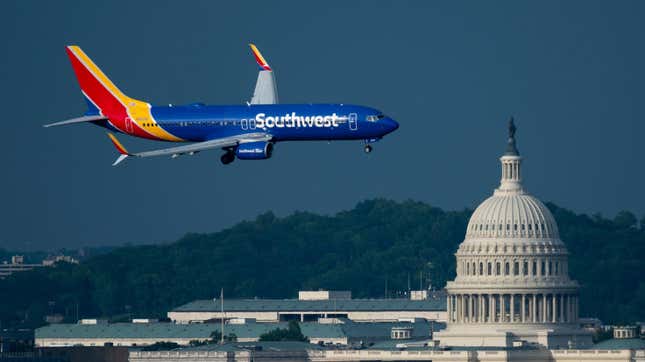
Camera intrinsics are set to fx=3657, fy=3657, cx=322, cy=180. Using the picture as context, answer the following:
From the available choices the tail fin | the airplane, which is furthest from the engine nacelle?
the tail fin

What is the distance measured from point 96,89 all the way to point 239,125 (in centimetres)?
1186

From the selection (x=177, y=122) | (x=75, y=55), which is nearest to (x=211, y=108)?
(x=177, y=122)

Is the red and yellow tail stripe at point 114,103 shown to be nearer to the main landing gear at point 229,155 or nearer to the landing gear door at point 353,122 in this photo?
the main landing gear at point 229,155

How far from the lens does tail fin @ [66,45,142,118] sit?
17538 cm

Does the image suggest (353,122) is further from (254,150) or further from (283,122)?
(254,150)

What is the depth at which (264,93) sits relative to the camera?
181 m

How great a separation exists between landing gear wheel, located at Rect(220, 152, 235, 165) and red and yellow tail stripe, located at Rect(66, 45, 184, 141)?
106 inches

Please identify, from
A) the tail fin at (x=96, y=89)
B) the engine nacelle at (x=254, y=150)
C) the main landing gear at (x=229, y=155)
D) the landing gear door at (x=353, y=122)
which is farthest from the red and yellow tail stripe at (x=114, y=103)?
the landing gear door at (x=353, y=122)

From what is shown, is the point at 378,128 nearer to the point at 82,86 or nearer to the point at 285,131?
the point at 285,131

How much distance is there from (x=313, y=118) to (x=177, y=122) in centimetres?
687

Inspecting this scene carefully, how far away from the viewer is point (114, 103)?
577 ft

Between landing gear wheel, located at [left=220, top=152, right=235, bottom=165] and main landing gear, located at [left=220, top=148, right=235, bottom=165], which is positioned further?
main landing gear, located at [left=220, top=148, right=235, bottom=165]

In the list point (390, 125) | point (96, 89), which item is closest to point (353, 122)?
point (390, 125)

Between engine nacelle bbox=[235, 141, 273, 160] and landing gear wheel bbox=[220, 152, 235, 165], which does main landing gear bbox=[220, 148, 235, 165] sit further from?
engine nacelle bbox=[235, 141, 273, 160]
